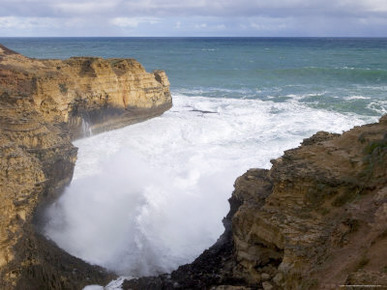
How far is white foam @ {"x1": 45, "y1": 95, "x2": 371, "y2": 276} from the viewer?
35.8ft

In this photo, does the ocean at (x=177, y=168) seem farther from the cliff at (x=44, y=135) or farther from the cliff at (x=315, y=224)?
the cliff at (x=315, y=224)

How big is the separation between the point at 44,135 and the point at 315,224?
26.3 feet

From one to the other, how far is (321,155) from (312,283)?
2487 mm

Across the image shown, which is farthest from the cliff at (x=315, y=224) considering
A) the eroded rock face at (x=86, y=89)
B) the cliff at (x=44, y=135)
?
the eroded rock face at (x=86, y=89)

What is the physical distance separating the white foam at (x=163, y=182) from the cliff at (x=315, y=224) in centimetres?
286

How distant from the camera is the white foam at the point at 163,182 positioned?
1091 cm

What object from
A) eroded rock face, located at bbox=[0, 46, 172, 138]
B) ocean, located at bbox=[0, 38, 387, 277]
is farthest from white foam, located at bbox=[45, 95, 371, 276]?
eroded rock face, located at bbox=[0, 46, 172, 138]

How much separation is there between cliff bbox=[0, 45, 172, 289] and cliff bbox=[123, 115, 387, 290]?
250 cm

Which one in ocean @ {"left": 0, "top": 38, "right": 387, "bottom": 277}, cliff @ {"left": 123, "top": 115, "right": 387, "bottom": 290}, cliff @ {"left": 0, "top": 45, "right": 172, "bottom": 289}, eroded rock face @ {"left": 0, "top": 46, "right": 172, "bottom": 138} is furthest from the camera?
eroded rock face @ {"left": 0, "top": 46, "right": 172, "bottom": 138}

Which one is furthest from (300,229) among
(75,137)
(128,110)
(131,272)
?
(128,110)

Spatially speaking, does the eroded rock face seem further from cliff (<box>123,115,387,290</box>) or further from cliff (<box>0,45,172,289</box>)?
cliff (<box>123,115,387,290</box>)

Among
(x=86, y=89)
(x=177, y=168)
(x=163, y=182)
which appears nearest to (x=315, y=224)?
(x=163, y=182)

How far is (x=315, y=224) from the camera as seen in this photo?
611cm

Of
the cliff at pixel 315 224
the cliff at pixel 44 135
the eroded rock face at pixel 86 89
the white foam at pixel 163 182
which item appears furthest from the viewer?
the eroded rock face at pixel 86 89
